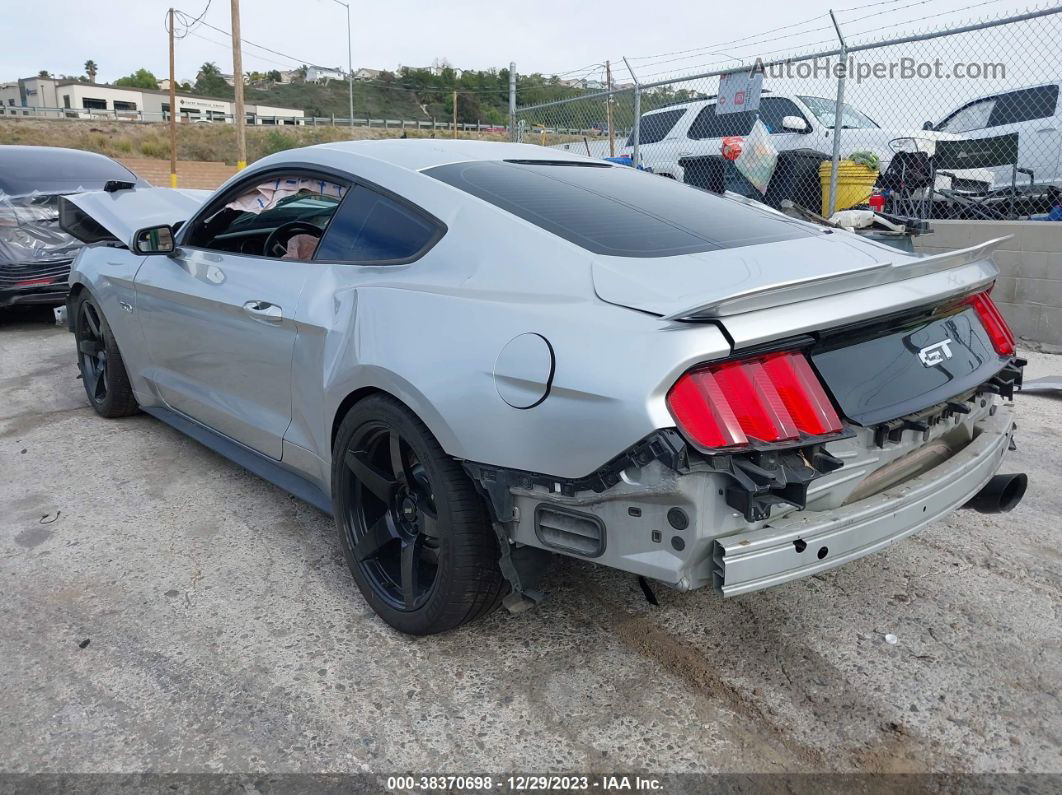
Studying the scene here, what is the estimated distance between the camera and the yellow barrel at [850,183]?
755 centimetres

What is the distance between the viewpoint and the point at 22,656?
2537 millimetres

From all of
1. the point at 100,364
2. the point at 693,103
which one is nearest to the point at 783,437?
the point at 100,364

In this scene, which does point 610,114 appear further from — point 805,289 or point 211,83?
point 211,83

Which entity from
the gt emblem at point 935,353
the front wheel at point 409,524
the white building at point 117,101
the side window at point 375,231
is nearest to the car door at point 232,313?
the side window at point 375,231

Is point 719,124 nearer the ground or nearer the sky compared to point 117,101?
nearer the ground

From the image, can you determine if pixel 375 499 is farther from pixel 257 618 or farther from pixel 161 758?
pixel 161 758

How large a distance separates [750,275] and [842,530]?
0.70 metres

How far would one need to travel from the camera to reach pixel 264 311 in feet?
9.99

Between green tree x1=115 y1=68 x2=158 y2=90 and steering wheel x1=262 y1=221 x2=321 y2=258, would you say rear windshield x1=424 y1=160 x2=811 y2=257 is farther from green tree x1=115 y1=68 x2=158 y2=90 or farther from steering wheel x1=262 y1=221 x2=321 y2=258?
green tree x1=115 y1=68 x2=158 y2=90

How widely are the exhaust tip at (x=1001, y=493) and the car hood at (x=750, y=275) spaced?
2.30 ft

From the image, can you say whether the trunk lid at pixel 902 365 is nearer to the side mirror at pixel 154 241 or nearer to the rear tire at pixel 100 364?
the side mirror at pixel 154 241

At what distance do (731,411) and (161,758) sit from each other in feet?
5.39

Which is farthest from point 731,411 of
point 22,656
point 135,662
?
point 22,656

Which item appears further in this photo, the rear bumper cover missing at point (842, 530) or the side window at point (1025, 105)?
the side window at point (1025, 105)
